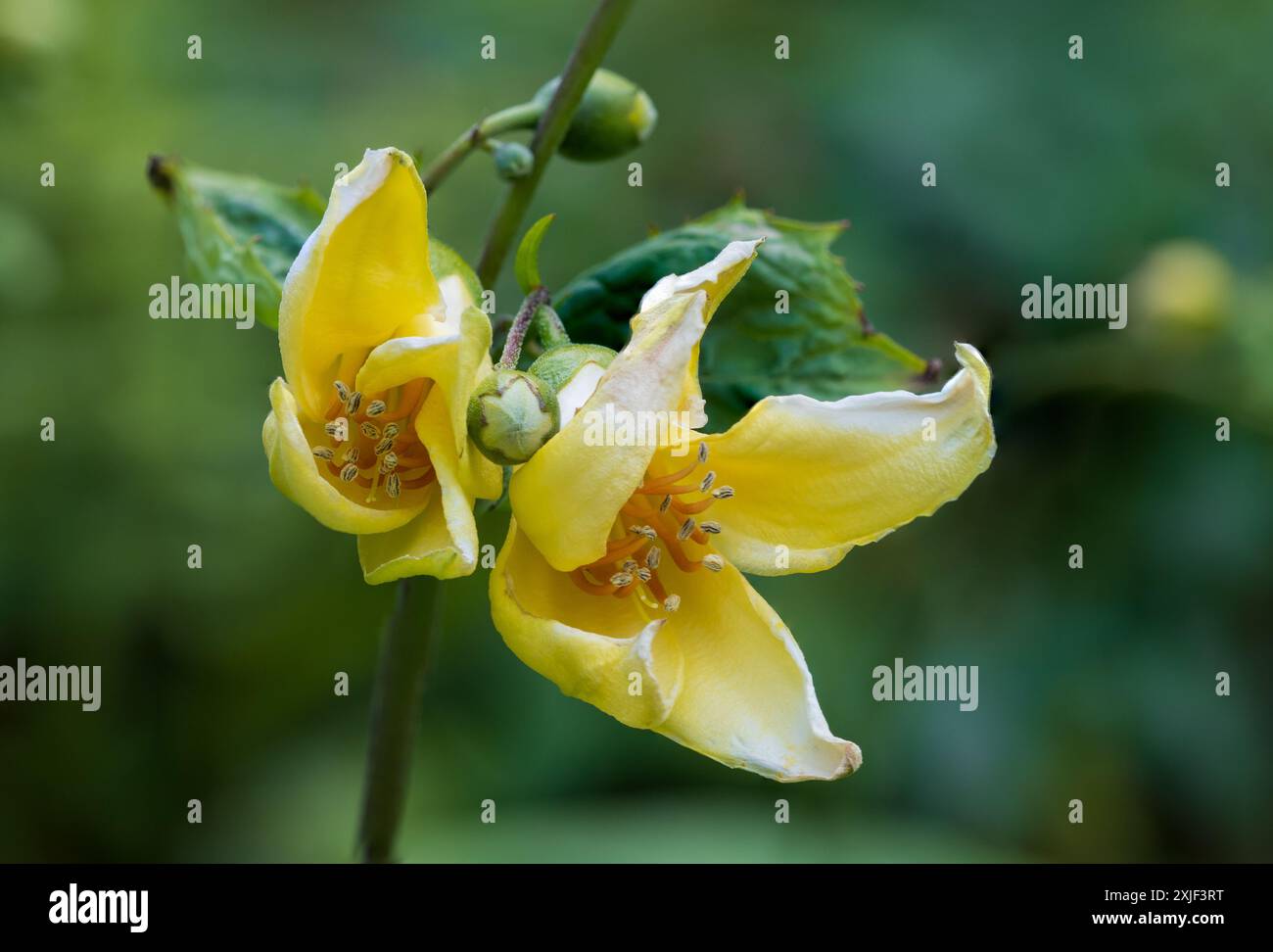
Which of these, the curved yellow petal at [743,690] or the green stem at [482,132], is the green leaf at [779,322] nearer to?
the green stem at [482,132]

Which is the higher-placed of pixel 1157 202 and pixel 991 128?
pixel 991 128

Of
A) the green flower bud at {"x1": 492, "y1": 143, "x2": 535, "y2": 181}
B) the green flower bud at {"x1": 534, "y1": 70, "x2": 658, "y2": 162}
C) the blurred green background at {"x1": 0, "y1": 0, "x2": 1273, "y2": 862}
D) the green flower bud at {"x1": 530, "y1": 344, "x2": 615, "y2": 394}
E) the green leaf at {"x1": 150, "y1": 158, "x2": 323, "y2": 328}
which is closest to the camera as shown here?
the green flower bud at {"x1": 530, "y1": 344, "x2": 615, "y2": 394}

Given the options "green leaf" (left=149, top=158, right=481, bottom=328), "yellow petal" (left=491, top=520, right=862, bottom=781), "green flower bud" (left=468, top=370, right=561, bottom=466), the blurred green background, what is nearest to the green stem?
"green leaf" (left=149, top=158, right=481, bottom=328)

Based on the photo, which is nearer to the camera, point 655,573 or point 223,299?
point 655,573

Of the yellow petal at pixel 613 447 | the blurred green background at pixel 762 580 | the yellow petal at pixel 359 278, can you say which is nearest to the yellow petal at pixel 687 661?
the yellow petal at pixel 613 447

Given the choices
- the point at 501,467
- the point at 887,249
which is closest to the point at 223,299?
the point at 501,467

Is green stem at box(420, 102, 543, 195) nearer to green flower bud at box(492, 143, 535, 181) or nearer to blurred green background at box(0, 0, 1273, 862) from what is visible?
green flower bud at box(492, 143, 535, 181)
